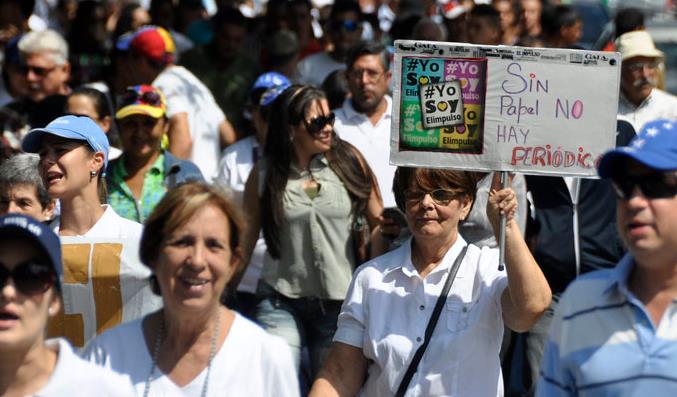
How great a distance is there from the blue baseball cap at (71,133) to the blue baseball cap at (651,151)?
2.80m

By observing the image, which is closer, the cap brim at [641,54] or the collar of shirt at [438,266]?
the collar of shirt at [438,266]

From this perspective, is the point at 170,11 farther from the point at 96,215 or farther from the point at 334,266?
the point at 96,215

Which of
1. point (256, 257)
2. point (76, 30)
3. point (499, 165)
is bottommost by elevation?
point (256, 257)

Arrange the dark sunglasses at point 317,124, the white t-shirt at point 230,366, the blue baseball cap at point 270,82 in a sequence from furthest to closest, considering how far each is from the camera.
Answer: the blue baseball cap at point 270,82 < the dark sunglasses at point 317,124 < the white t-shirt at point 230,366

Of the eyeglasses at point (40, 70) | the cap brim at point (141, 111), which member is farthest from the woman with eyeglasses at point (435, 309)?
the eyeglasses at point (40, 70)

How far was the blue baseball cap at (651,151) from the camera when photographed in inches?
169

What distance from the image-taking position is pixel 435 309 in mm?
5633

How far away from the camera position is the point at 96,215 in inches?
249

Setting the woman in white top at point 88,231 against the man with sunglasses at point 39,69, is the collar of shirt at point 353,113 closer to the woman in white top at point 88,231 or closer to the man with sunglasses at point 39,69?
the man with sunglasses at point 39,69

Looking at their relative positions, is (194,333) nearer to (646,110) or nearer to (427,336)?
(427,336)

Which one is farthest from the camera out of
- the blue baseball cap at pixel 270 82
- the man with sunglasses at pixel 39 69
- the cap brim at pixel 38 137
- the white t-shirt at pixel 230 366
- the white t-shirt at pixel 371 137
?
the man with sunglasses at pixel 39 69

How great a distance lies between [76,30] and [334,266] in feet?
24.1

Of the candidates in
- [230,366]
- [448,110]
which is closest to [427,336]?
[448,110]

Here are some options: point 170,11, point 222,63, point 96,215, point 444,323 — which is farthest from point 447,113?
point 170,11
